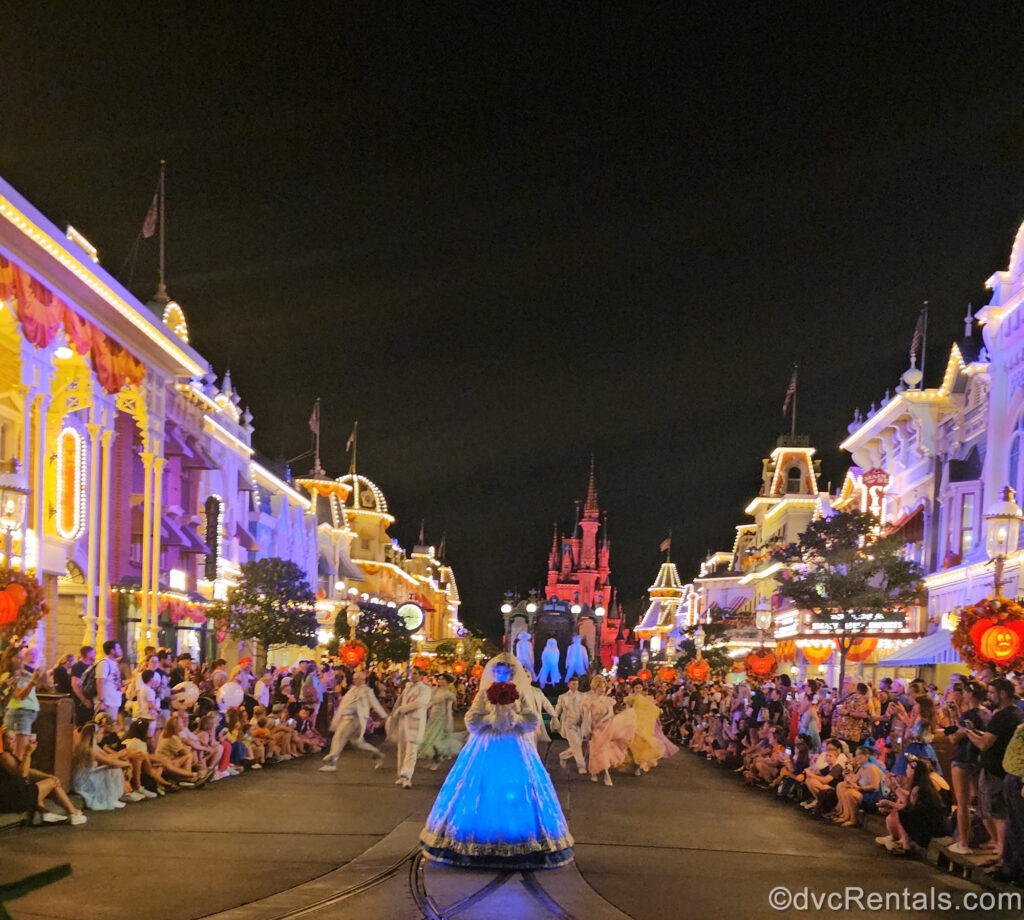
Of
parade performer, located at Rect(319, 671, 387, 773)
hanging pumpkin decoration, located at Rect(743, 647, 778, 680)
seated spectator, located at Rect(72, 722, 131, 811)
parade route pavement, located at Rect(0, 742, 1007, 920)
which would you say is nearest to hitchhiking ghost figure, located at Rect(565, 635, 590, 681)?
hanging pumpkin decoration, located at Rect(743, 647, 778, 680)

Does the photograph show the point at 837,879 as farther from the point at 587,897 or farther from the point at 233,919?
the point at 233,919

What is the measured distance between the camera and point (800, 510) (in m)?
75.6

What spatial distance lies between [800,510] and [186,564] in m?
44.4

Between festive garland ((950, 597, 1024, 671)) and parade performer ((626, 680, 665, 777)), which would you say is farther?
parade performer ((626, 680, 665, 777))

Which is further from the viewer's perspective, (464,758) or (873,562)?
(873,562)

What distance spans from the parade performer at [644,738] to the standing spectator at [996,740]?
10.8m

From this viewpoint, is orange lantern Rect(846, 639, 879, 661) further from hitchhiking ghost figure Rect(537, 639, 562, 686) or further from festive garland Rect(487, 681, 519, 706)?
festive garland Rect(487, 681, 519, 706)

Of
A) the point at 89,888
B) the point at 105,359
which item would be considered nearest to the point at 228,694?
the point at 105,359

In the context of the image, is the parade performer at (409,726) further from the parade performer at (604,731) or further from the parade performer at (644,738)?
the parade performer at (644,738)

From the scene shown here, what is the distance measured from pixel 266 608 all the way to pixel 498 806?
97.1 feet

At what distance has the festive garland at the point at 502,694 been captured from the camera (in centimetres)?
1103

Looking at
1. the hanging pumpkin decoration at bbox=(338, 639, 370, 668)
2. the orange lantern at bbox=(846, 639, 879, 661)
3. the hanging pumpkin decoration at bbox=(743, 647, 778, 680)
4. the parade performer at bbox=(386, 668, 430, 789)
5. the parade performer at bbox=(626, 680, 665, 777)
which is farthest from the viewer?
the orange lantern at bbox=(846, 639, 879, 661)

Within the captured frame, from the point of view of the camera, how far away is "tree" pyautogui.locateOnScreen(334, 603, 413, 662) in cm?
5153

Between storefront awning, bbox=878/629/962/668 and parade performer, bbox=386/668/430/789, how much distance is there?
1795 centimetres
